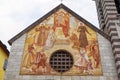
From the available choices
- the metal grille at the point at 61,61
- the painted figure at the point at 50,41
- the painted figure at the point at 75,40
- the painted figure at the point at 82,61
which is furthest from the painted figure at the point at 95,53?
the painted figure at the point at 50,41

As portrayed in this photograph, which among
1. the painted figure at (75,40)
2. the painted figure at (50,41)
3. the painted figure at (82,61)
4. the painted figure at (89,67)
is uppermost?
the painted figure at (50,41)

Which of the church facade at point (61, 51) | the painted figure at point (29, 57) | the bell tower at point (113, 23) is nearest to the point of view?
the church facade at point (61, 51)

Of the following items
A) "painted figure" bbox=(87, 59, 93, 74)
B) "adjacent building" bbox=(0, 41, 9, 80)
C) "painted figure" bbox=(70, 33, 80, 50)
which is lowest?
"adjacent building" bbox=(0, 41, 9, 80)

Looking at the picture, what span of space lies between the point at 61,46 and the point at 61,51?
362 mm

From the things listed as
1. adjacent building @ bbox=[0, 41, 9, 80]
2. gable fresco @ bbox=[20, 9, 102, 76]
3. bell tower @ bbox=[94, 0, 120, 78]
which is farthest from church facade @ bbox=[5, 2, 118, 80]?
adjacent building @ bbox=[0, 41, 9, 80]

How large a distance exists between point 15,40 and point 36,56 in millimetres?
2054

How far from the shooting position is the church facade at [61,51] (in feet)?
47.9

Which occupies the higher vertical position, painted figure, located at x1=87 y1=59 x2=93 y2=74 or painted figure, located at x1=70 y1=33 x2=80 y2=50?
painted figure, located at x1=70 y1=33 x2=80 y2=50

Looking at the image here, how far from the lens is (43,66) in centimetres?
1486

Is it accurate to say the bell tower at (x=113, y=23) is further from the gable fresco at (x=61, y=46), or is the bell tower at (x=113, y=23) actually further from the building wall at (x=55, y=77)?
the gable fresco at (x=61, y=46)

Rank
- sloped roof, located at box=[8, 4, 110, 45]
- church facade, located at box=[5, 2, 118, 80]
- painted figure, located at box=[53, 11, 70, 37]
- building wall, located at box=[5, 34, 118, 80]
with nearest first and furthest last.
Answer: building wall, located at box=[5, 34, 118, 80]
church facade, located at box=[5, 2, 118, 80]
sloped roof, located at box=[8, 4, 110, 45]
painted figure, located at box=[53, 11, 70, 37]

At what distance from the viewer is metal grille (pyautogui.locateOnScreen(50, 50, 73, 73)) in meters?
15.0

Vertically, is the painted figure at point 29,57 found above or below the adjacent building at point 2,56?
above

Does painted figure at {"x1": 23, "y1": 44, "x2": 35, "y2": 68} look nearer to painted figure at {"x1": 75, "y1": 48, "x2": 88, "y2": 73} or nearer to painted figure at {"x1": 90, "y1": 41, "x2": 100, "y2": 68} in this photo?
painted figure at {"x1": 75, "y1": 48, "x2": 88, "y2": 73}
